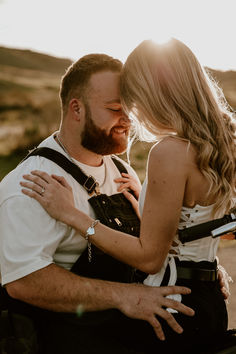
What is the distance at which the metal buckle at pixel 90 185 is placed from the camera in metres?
2.68

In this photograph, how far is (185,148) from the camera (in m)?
2.09

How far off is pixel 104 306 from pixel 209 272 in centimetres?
58

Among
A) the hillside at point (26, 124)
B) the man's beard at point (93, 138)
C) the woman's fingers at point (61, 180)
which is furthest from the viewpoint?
the hillside at point (26, 124)

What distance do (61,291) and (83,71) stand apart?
1.47 m

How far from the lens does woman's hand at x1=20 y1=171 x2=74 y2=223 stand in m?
2.33

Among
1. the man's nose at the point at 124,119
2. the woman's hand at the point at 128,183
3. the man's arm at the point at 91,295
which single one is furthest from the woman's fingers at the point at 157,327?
the man's nose at the point at 124,119

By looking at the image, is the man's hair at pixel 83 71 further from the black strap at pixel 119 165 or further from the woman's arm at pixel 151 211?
the woman's arm at pixel 151 211

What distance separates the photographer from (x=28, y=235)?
2312 millimetres

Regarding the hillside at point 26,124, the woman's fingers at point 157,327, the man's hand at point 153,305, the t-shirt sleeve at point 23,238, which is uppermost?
the t-shirt sleeve at point 23,238

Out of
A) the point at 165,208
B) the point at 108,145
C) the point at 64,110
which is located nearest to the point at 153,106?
the point at 165,208

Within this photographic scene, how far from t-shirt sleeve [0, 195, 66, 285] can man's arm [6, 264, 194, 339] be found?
5 centimetres

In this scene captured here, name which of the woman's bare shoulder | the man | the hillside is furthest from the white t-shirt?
the hillside

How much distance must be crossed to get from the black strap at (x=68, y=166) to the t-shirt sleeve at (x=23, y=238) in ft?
1.18

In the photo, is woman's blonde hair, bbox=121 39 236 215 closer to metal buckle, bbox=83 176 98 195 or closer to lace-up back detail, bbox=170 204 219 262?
lace-up back detail, bbox=170 204 219 262
